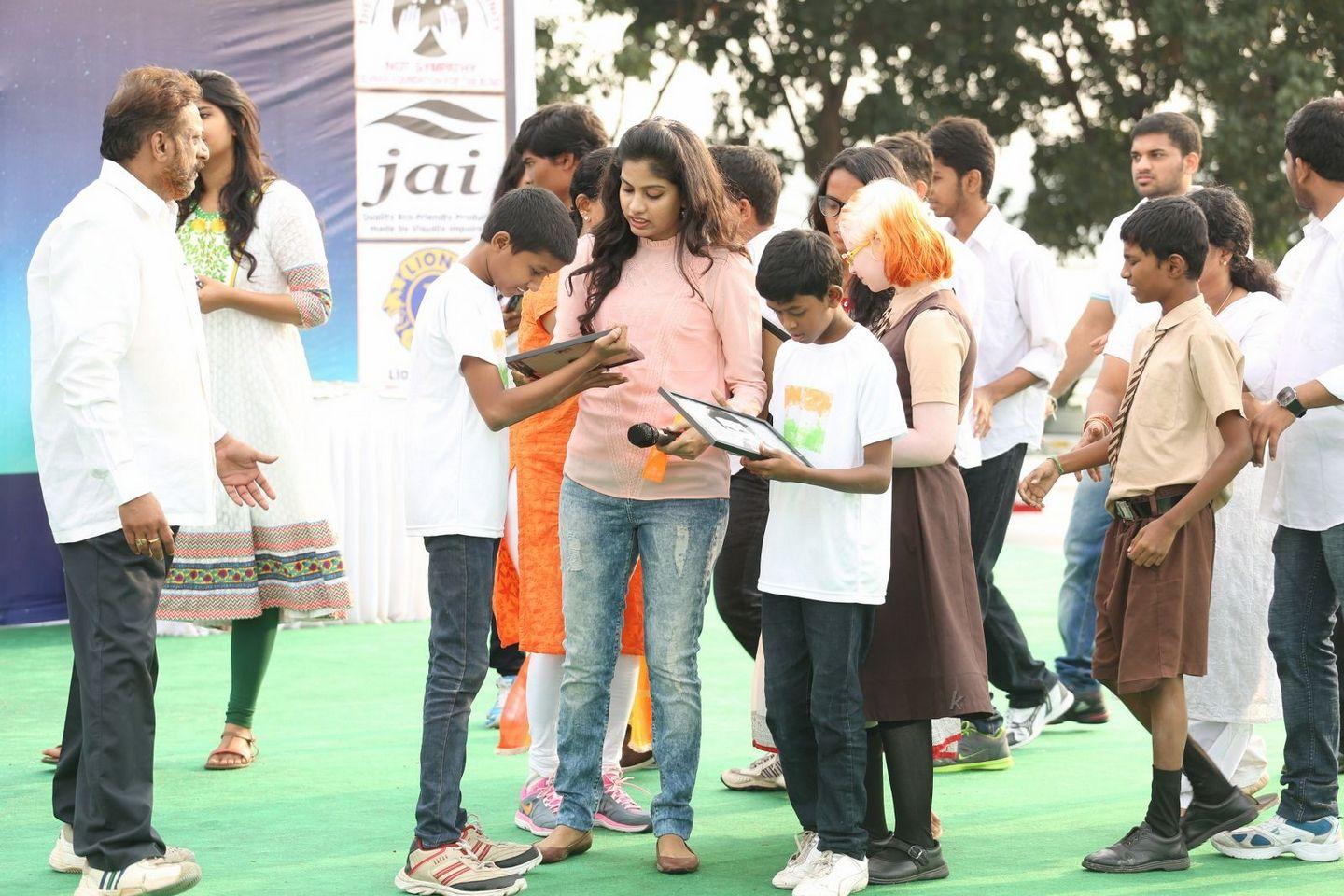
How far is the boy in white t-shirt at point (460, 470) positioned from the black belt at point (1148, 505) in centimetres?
123

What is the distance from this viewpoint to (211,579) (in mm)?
5023

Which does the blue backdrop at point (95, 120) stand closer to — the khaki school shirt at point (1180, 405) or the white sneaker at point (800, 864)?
the white sneaker at point (800, 864)

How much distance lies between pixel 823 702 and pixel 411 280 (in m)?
4.71

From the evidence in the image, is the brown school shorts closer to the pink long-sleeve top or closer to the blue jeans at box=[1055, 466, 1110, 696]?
the pink long-sleeve top

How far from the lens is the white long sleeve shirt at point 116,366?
3.40 metres

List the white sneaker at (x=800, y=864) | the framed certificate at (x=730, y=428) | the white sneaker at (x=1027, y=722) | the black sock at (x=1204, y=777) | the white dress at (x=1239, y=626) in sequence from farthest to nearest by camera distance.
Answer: the white sneaker at (x=1027, y=722), the white dress at (x=1239, y=626), the black sock at (x=1204, y=777), the white sneaker at (x=800, y=864), the framed certificate at (x=730, y=428)

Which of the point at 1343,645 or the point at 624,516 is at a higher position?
the point at 624,516

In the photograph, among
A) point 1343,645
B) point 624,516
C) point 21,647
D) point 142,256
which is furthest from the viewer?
point 21,647

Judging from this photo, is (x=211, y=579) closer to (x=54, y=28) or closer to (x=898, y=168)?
(x=898, y=168)

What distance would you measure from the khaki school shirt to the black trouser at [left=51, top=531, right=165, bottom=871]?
2209mm

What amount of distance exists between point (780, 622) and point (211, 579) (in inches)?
82.6

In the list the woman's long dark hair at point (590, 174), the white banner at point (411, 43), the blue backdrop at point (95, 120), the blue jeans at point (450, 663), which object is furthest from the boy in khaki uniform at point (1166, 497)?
the blue backdrop at point (95, 120)

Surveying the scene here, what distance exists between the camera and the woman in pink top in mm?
3801

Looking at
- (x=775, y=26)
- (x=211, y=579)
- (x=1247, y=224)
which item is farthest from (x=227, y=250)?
(x=775, y=26)
